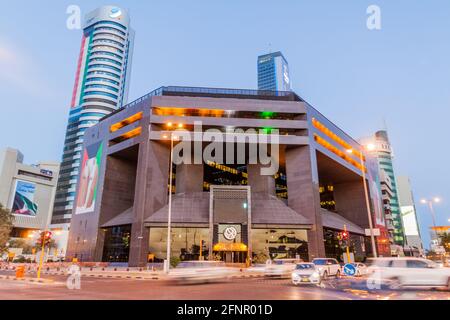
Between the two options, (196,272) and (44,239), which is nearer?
(196,272)

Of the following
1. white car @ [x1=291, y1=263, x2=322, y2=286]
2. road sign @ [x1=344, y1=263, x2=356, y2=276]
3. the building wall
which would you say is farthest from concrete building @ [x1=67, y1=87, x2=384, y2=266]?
the building wall

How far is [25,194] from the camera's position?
125 m

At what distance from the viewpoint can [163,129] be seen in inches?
2140

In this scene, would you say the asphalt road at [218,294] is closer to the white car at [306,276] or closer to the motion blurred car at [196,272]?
the white car at [306,276]

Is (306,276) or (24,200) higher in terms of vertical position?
(24,200)

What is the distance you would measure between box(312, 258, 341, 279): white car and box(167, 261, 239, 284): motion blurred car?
25.1 feet

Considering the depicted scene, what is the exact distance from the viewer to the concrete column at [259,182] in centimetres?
5703

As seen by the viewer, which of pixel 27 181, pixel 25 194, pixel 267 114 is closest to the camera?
pixel 267 114

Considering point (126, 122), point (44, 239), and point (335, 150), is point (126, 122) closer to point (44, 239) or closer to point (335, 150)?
point (44, 239)

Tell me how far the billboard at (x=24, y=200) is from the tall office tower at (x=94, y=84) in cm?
1093

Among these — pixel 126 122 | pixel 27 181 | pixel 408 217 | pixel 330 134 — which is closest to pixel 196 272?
→ pixel 126 122

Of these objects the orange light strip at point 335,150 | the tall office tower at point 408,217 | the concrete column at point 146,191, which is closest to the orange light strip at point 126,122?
the concrete column at point 146,191

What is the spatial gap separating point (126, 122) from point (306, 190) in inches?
1474

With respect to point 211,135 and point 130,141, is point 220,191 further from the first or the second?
point 130,141
